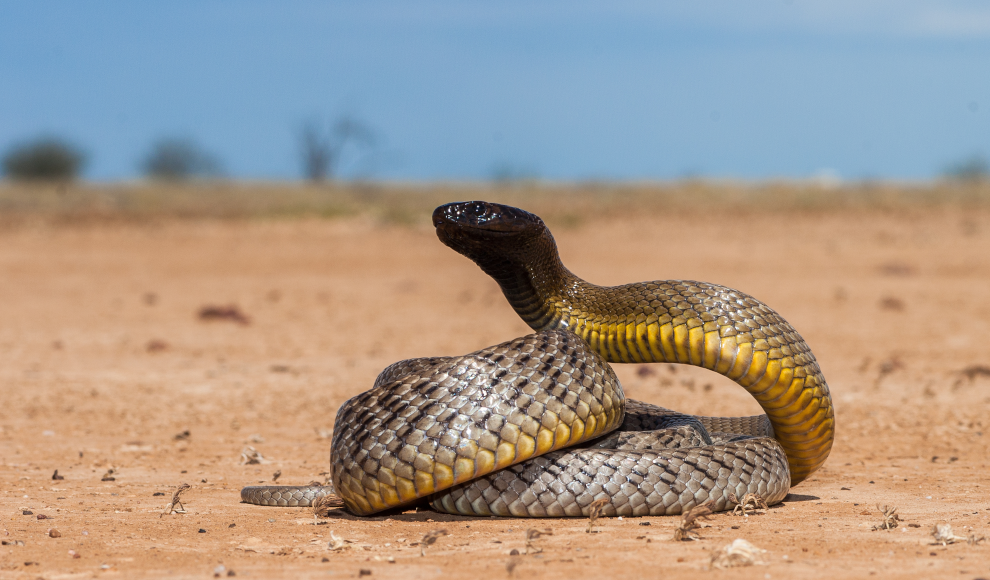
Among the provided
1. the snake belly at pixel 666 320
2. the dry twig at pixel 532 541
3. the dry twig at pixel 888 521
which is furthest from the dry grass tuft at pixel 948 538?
the dry twig at pixel 532 541

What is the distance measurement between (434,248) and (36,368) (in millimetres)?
16364

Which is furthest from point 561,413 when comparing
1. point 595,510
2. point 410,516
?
point 410,516

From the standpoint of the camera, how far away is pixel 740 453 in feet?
20.2

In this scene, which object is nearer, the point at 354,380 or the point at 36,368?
the point at 354,380

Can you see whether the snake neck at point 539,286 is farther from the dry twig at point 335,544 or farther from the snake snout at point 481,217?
the dry twig at point 335,544

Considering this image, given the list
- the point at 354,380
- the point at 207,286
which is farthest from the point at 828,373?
the point at 207,286

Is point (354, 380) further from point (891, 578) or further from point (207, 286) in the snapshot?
point (207, 286)

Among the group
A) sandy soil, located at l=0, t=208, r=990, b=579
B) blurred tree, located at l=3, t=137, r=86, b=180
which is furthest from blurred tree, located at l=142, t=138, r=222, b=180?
sandy soil, located at l=0, t=208, r=990, b=579

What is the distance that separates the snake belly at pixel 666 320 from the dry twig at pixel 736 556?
1.77 m

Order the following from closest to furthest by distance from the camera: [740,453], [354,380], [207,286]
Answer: [740,453], [354,380], [207,286]

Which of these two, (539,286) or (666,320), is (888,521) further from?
(539,286)

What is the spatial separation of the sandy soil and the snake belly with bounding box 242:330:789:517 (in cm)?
17

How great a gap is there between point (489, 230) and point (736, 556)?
8.08ft

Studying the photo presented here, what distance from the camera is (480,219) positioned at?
6.19m
